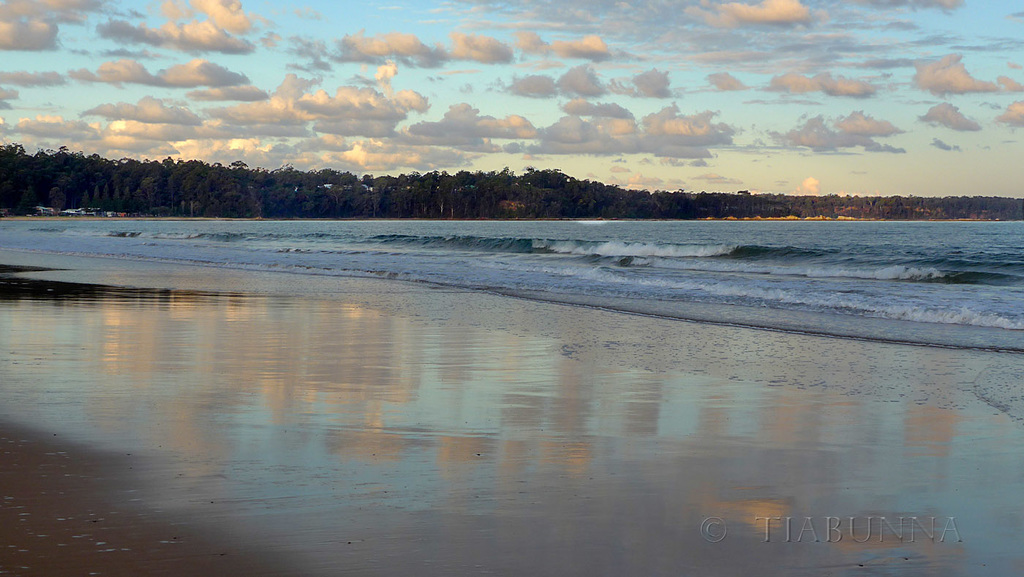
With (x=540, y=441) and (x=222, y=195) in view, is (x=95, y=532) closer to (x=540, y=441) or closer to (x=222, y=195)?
(x=540, y=441)

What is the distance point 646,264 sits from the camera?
34.6 m

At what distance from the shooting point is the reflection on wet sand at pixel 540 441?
4.03m

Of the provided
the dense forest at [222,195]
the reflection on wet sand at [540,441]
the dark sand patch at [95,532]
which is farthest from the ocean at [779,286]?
the dense forest at [222,195]

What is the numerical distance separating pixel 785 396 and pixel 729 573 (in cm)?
431

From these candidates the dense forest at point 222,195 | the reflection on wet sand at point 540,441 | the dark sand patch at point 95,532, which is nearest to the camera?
the dark sand patch at point 95,532

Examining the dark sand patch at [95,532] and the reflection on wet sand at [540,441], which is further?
the reflection on wet sand at [540,441]

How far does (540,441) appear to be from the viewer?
235 inches

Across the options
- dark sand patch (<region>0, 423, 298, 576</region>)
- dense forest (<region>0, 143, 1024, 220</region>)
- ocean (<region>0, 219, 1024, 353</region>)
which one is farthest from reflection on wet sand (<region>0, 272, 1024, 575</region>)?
dense forest (<region>0, 143, 1024, 220</region>)

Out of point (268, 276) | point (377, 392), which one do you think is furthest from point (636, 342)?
point (268, 276)

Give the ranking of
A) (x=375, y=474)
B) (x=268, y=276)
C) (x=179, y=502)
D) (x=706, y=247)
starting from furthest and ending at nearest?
(x=706, y=247) < (x=268, y=276) < (x=375, y=474) < (x=179, y=502)

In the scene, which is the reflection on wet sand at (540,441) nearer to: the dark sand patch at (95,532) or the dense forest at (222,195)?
the dark sand patch at (95,532)

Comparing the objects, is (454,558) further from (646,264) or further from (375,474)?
(646,264)

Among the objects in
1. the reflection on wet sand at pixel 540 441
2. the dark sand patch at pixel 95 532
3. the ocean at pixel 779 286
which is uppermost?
the ocean at pixel 779 286

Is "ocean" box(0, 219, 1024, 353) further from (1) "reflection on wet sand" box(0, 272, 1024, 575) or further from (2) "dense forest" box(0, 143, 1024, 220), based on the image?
(2) "dense forest" box(0, 143, 1024, 220)
